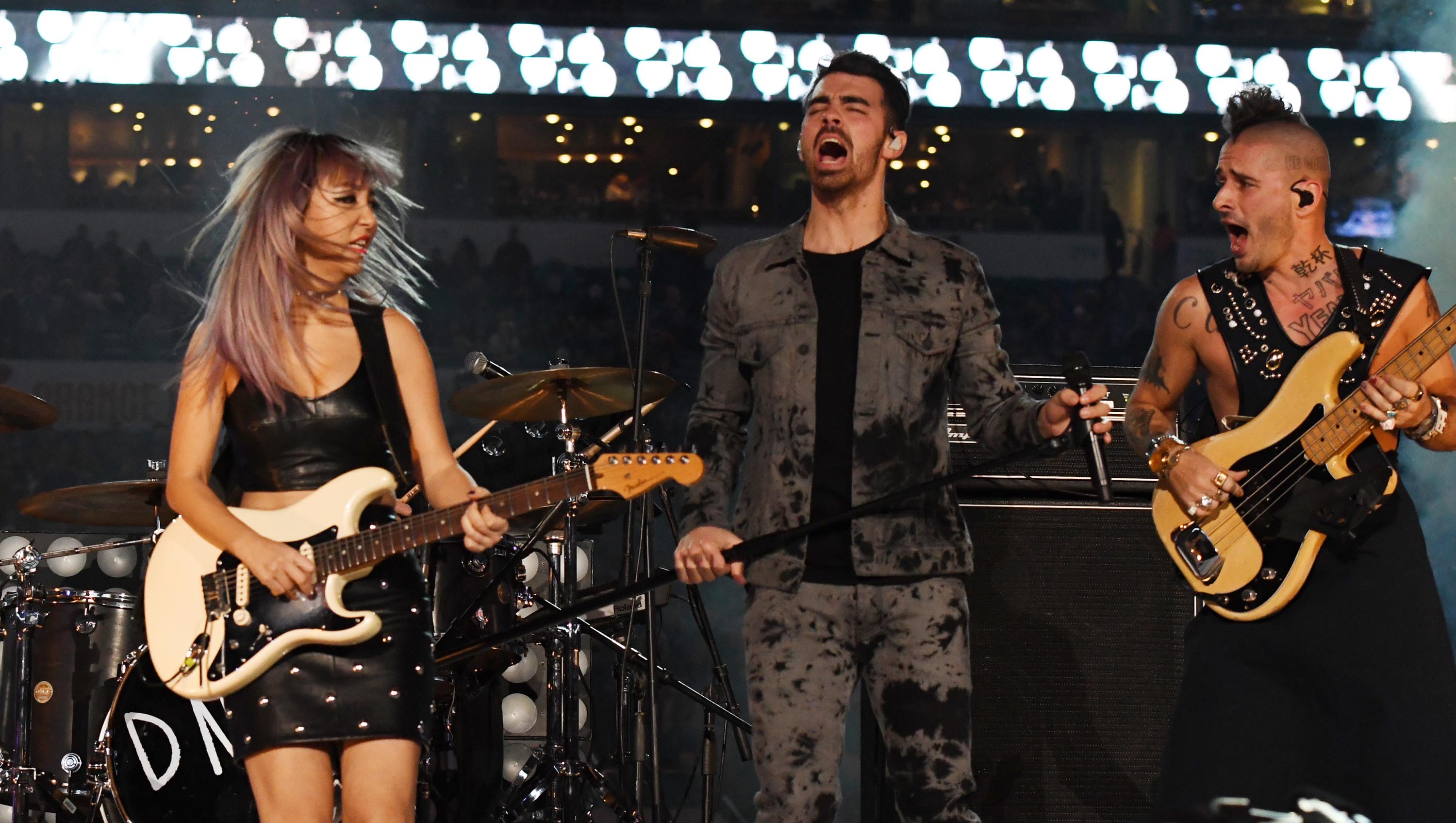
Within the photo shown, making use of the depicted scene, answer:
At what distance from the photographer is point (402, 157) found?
9.41 m

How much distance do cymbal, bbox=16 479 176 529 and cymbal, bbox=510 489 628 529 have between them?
1.47 m

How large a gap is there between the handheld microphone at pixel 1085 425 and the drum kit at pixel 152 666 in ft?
7.17

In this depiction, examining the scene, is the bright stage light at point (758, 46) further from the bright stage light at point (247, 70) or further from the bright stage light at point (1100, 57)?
the bright stage light at point (247, 70)

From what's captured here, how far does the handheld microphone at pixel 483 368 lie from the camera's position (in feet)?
16.2

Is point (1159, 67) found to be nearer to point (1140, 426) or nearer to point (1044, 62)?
point (1044, 62)

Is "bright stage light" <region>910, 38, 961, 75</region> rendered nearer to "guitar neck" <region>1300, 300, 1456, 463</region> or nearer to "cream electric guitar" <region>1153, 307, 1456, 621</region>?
"cream electric guitar" <region>1153, 307, 1456, 621</region>

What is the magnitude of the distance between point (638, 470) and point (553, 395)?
217 cm

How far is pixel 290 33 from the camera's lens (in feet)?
29.2

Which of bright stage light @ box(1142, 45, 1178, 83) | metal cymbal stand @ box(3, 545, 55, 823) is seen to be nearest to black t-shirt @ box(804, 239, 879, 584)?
metal cymbal stand @ box(3, 545, 55, 823)

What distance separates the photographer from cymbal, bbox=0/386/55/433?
484cm

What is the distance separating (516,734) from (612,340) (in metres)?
3.75

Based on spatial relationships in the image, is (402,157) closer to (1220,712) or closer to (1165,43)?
(1165,43)

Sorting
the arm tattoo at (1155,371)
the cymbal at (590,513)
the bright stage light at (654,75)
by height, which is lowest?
the cymbal at (590,513)

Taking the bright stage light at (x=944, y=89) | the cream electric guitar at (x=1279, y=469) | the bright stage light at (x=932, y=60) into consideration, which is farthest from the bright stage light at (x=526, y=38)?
the cream electric guitar at (x=1279, y=469)
